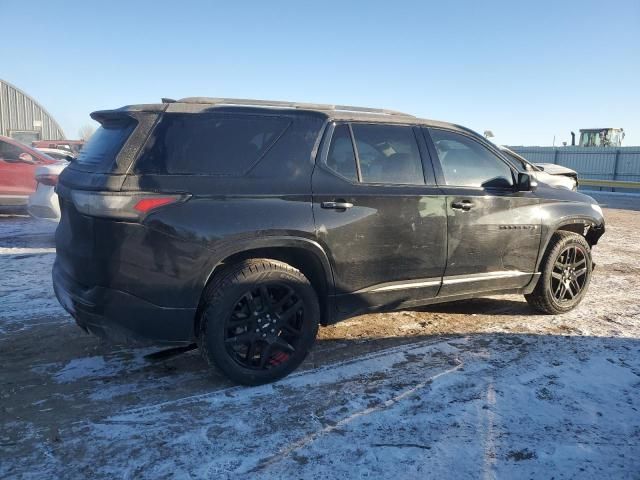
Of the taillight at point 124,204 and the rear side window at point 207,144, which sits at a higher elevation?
the rear side window at point 207,144

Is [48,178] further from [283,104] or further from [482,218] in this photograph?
[482,218]

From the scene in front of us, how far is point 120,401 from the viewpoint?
2.95m

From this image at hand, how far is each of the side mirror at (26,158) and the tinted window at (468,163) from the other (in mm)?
8896

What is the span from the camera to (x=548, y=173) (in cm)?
966

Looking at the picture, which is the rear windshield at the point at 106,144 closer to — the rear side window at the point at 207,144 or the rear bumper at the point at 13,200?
the rear side window at the point at 207,144

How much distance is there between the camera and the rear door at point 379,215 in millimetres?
3338

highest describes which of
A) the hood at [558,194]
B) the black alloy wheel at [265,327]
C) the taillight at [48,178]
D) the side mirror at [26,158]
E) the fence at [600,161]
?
the fence at [600,161]

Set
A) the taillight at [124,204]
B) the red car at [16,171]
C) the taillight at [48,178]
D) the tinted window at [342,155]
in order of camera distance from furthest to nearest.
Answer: the red car at [16,171]
the taillight at [48,178]
the tinted window at [342,155]
the taillight at [124,204]

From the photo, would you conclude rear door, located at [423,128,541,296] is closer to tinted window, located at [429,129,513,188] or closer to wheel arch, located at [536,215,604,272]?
tinted window, located at [429,129,513,188]

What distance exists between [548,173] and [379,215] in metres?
7.57

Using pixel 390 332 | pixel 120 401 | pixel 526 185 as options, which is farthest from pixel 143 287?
pixel 526 185

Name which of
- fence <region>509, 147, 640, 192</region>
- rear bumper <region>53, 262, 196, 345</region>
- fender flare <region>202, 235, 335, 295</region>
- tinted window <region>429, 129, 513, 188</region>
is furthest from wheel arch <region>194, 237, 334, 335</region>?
fence <region>509, 147, 640, 192</region>

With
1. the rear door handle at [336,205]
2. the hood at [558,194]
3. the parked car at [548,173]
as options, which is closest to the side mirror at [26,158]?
the rear door handle at [336,205]

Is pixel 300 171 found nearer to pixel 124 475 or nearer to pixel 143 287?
pixel 143 287
